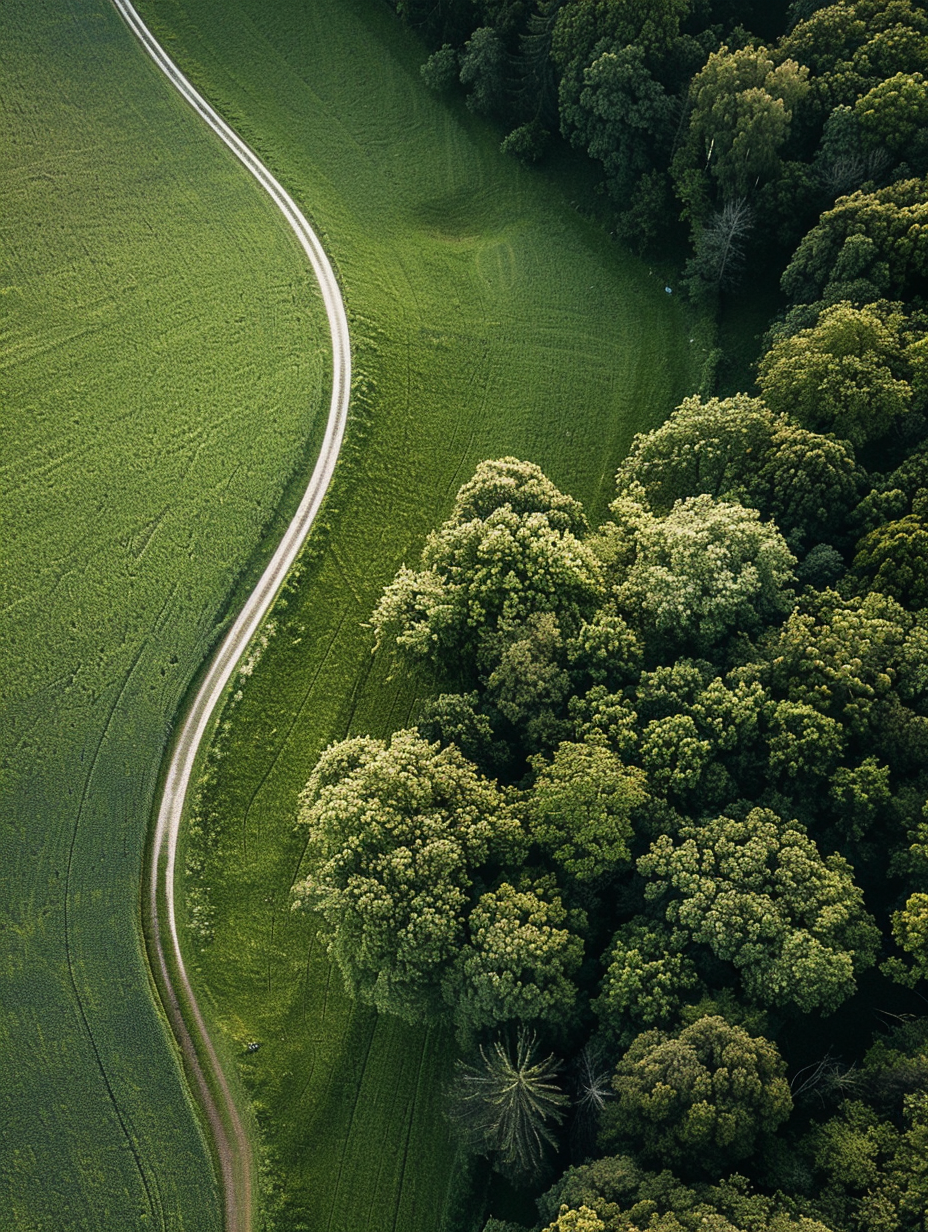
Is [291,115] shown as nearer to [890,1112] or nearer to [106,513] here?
[106,513]

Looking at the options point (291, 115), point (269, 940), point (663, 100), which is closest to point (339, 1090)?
point (269, 940)

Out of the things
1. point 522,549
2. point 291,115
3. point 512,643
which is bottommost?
point 512,643

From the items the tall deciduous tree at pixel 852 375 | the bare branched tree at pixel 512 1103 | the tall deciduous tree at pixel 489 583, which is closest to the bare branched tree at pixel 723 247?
the tall deciduous tree at pixel 852 375

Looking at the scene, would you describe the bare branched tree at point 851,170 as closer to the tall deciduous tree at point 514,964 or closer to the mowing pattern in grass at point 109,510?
the mowing pattern in grass at point 109,510

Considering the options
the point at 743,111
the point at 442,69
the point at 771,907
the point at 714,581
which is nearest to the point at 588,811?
the point at 771,907

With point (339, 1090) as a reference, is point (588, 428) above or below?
above

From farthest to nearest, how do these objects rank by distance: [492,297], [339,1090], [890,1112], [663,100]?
[492,297], [663,100], [339,1090], [890,1112]
